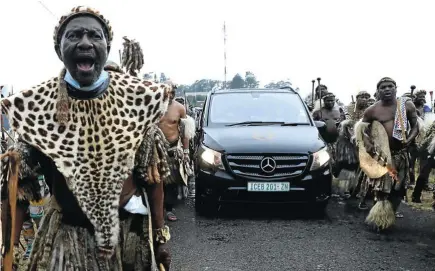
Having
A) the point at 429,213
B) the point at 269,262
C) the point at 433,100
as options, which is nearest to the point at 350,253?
the point at 269,262

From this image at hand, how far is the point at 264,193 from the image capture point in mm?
7281

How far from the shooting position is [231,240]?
637cm

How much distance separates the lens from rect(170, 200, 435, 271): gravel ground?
5.48 metres

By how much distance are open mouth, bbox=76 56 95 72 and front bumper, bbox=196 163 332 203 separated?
16.2ft

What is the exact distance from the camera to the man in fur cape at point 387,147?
6.52 meters

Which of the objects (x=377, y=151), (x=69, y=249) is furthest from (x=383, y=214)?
(x=69, y=249)

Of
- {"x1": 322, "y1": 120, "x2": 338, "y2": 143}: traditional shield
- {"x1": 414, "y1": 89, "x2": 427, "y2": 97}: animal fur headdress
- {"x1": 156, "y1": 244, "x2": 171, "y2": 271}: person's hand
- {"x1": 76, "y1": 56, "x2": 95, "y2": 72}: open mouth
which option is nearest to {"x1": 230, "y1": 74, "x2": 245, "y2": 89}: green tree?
{"x1": 414, "y1": 89, "x2": 427, "y2": 97}: animal fur headdress

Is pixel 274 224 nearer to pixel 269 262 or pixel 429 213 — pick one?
pixel 269 262

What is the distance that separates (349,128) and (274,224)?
281 centimetres

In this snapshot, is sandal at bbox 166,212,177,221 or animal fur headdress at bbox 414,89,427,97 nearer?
sandal at bbox 166,212,177,221

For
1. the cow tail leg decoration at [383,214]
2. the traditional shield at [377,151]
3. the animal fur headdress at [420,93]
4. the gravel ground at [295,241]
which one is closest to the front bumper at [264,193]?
the gravel ground at [295,241]

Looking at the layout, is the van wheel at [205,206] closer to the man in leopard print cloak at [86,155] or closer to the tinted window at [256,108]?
the tinted window at [256,108]

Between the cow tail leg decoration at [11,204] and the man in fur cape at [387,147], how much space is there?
499cm

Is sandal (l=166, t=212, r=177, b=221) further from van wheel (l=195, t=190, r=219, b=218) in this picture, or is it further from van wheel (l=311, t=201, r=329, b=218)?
van wheel (l=311, t=201, r=329, b=218)
